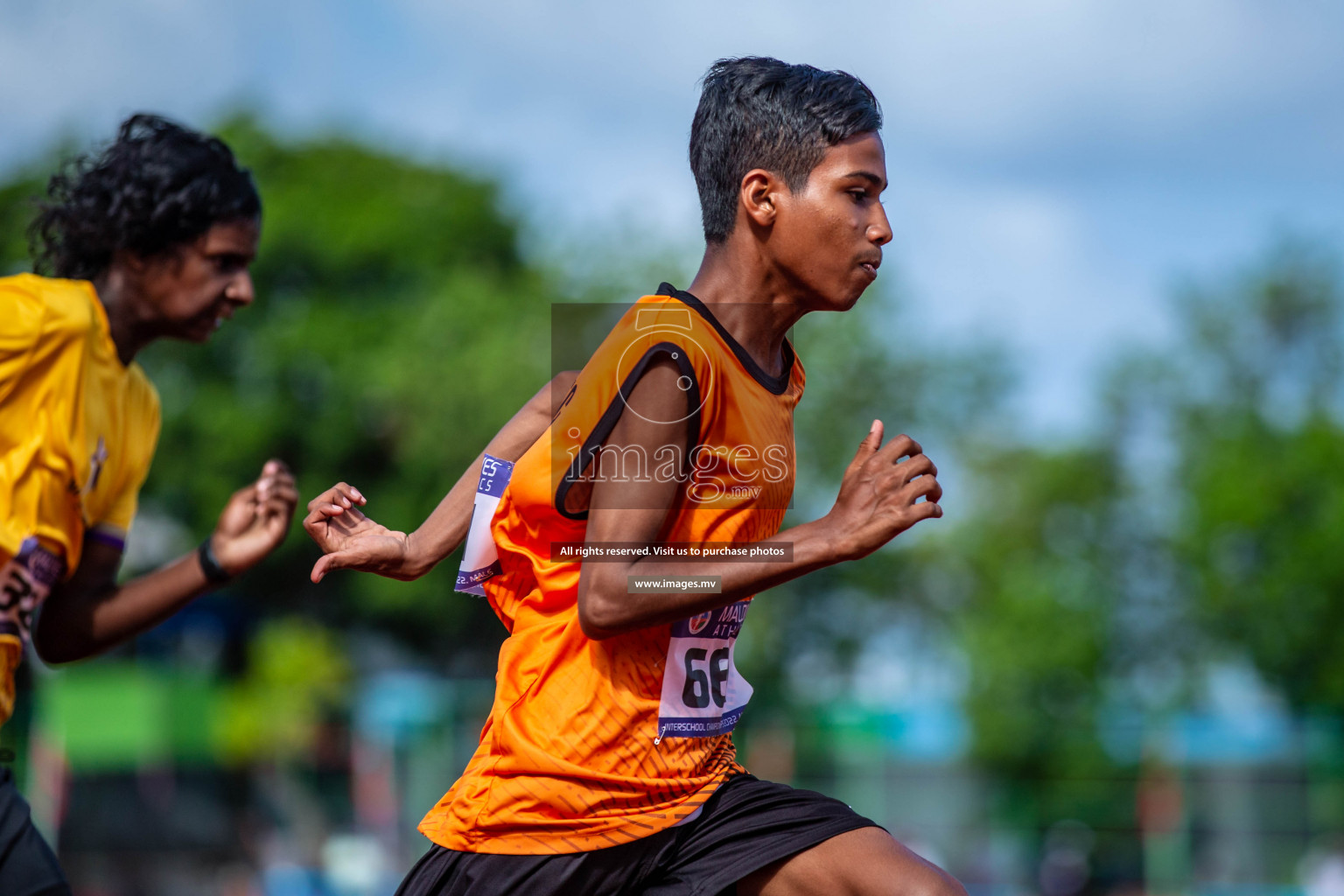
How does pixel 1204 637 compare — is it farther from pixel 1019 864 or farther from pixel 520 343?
pixel 520 343

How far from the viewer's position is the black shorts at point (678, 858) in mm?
2789

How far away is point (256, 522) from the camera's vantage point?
4395 mm

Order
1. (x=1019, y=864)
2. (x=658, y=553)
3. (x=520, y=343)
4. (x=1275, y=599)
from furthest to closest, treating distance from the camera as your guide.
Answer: (x=520, y=343) < (x=1275, y=599) < (x=1019, y=864) < (x=658, y=553)

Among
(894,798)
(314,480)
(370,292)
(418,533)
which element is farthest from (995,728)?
(418,533)

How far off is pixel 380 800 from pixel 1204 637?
16.0 m

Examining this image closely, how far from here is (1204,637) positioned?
2664cm

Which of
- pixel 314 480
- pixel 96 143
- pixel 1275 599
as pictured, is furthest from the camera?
pixel 314 480

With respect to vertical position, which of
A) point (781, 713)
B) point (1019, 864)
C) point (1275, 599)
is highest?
point (1275, 599)

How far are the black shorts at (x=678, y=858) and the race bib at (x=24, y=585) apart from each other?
1.45 meters

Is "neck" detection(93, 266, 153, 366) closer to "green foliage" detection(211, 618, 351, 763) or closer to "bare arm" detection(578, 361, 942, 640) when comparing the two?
"bare arm" detection(578, 361, 942, 640)

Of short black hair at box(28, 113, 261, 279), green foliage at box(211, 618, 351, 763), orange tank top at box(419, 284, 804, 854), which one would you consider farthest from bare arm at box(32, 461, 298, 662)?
green foliage at box(211, 618, 351, 763)

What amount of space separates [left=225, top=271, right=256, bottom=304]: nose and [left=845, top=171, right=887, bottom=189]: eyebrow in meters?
2.13

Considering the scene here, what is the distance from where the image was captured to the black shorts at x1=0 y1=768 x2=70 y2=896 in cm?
338

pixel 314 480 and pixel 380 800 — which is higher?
pixel 314 480
